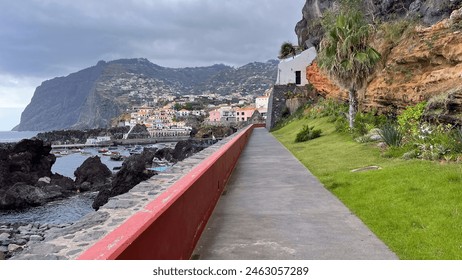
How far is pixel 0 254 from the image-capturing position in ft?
55.7

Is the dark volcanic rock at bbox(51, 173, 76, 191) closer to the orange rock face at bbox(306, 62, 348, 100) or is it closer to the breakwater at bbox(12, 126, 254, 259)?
the orange rock face at bbox(306, 62, 348, 100)

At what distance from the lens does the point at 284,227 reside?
6.22 meters

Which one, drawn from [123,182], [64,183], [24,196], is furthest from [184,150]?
[24,196]

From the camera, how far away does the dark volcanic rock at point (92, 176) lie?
40.8 m

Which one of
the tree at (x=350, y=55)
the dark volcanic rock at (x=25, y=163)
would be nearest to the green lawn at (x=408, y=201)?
the tree at (x=350, y=55)

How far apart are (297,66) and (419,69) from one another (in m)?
31.0

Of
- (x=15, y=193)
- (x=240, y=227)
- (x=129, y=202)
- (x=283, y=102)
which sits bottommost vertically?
(x=15, y=193)

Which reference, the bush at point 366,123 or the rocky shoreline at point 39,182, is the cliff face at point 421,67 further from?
the rocky shoreline at point 39,182

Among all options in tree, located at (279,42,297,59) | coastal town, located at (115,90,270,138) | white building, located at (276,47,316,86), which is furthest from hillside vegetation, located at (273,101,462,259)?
coastal town, located at (115,90,270,138)

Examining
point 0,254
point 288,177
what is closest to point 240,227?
point 288,177

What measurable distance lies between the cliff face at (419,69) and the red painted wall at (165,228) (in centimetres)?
1133

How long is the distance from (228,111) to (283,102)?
76428 millimetres
